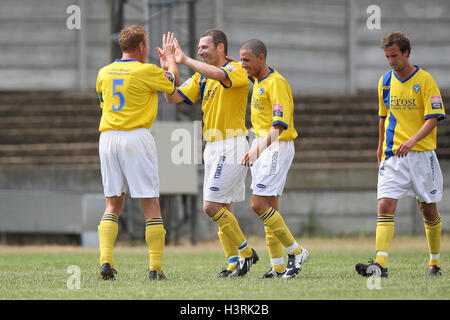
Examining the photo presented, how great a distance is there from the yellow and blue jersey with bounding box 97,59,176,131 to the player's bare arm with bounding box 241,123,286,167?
38.3 inches

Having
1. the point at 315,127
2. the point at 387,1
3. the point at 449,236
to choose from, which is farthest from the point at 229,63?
the point at 387,1

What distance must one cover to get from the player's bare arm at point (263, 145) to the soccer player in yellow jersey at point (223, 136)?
1.39ft

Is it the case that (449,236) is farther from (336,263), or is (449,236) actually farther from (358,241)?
(336,263)

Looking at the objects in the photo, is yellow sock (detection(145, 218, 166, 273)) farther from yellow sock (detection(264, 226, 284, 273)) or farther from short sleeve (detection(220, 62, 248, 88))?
short sleeve (detection(220, 62, 248, 88))

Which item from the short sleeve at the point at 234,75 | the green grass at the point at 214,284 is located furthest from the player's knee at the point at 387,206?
the short sleeve at the point at 234,75

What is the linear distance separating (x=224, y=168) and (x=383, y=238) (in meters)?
1.59

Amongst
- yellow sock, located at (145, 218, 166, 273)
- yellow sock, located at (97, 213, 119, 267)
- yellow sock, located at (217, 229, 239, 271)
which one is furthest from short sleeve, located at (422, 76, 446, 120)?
yellow sock, located at (97, 213, 119, 267)

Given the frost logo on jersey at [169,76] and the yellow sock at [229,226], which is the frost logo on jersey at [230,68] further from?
the yellow sock at [229,226]

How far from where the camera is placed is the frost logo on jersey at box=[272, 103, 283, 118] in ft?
24.3

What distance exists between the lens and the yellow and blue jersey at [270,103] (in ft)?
24.6

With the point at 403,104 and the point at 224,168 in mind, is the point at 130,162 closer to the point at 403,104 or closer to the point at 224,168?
the point at 224,168

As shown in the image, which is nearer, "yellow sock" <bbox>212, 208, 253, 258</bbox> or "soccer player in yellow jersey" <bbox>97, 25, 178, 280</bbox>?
"soccer player in yellow jersey" <bbox>97, 25, 178, 280</bbox>

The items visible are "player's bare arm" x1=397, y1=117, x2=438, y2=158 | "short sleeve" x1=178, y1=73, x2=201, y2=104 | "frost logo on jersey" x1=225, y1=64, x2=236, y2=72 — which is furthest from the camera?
"short sleeve" x1=178, y1=73, x2=201, y2=104

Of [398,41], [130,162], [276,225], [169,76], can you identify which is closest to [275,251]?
[276,225]
